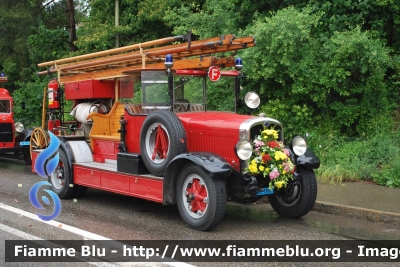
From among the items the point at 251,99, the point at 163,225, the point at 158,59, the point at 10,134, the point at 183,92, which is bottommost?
the point at 163,225

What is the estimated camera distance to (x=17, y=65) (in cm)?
2305

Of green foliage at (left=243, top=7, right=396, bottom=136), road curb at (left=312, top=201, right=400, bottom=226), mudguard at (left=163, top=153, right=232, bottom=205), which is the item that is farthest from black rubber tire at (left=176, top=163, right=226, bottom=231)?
green foliage at (left=243, top=7, right=396, bottom=136)

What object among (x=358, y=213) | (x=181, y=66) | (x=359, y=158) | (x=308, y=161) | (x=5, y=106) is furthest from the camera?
(x=5, y=106)

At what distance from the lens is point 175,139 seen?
7.59 metres

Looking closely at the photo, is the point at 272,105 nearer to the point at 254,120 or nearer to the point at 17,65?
the point at 254,120

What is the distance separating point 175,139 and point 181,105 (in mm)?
972

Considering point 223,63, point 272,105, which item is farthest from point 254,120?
point 272,105

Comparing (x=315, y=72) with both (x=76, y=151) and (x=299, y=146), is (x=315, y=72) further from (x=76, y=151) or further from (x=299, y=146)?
(x=76, y=151)

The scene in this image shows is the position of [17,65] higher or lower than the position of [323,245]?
higher

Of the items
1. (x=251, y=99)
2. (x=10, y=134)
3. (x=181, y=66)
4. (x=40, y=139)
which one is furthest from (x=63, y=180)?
(x=10, y=134)

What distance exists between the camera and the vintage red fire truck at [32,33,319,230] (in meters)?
7.36

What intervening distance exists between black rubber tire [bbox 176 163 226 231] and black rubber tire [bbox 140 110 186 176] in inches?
13.2

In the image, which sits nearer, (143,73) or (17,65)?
(143,73)

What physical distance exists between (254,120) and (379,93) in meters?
5.97
